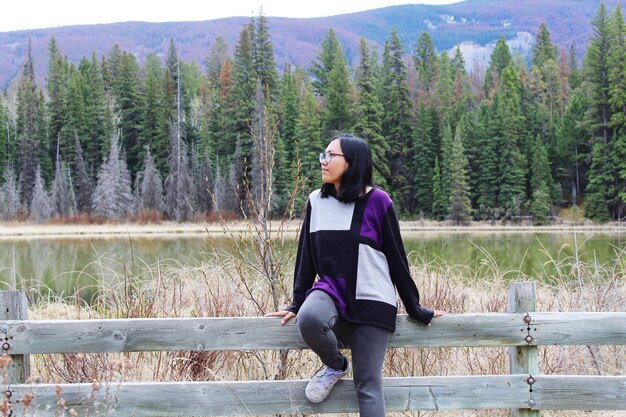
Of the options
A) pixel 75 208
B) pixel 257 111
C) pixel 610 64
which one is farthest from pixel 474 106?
pixel 75 208

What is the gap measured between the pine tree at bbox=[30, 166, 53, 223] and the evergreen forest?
15 cm

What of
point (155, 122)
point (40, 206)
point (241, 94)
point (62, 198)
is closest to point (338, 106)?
point (241, 94)

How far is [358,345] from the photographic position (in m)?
3.19

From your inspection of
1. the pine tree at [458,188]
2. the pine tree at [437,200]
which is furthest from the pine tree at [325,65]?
the pine tree at [458,188]

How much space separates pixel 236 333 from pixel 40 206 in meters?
45.8

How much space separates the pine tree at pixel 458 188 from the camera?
41.2 metres

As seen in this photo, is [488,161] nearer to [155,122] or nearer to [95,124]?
[155,122]

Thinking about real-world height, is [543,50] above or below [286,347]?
above

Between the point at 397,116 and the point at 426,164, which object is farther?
the point at 397,116

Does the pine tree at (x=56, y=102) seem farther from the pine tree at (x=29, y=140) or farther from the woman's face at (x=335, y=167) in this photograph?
the woman's face at (x=335, y=167)

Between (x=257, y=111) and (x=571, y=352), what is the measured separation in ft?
142

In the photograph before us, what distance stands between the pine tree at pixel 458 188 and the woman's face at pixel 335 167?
1522 inches

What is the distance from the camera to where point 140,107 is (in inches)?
2110

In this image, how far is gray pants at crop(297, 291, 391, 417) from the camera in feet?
10.1
